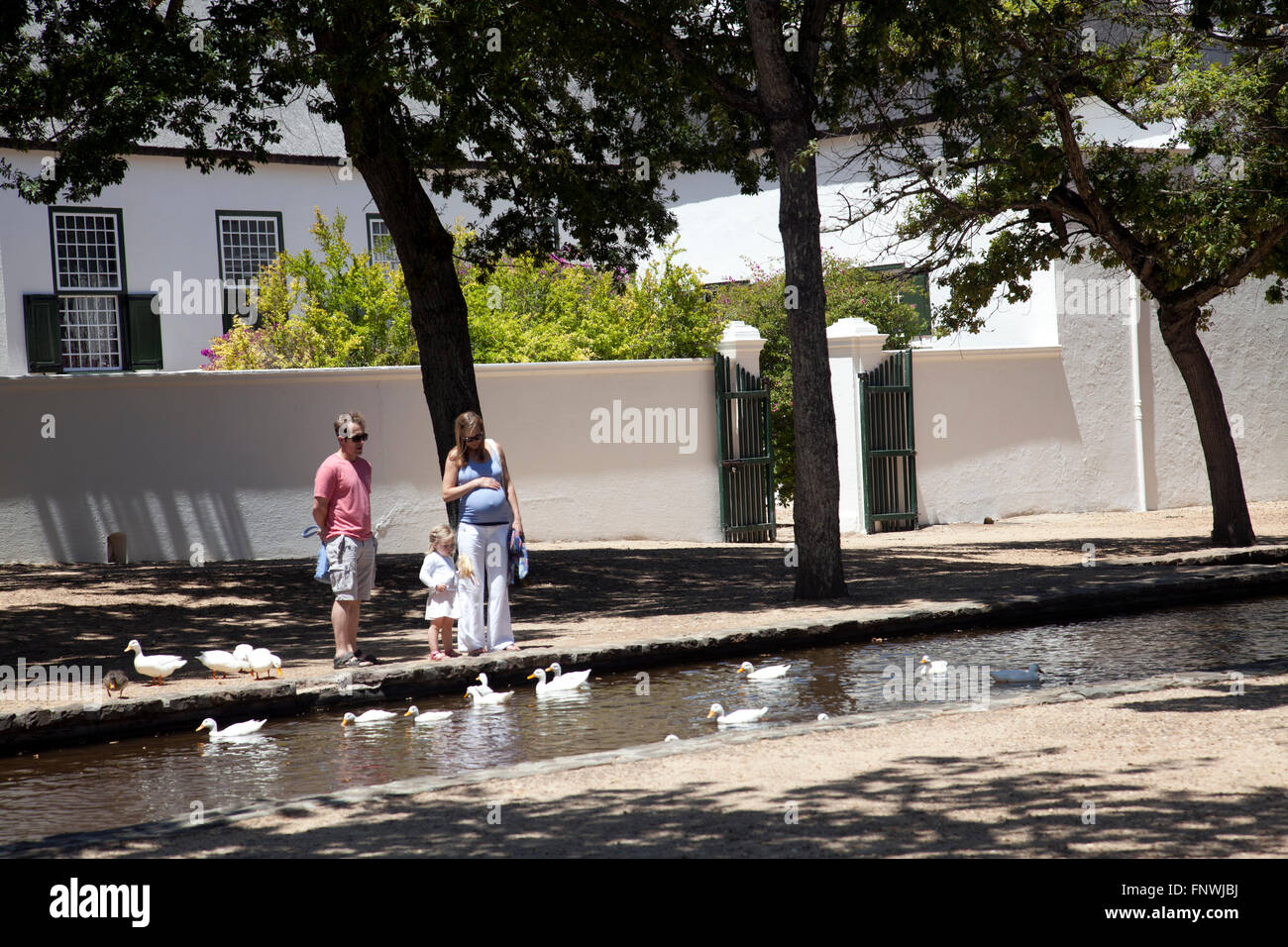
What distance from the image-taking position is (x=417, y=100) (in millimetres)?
11891

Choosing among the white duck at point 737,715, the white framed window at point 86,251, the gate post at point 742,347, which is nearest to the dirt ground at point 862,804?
the white duck at point 737,715

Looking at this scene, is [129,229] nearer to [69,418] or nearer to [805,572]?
[69,418]

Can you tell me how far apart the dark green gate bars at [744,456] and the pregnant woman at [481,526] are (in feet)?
29.2

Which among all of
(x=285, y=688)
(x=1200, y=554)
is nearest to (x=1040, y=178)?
(x=1200, y=554)

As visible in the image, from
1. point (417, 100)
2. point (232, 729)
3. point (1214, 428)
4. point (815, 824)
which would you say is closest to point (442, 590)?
point (232, 729)

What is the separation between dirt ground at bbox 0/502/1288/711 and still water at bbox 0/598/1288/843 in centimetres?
84

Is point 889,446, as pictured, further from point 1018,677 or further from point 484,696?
point 484,696

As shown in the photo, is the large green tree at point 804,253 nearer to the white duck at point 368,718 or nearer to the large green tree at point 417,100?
the large green tree at point 417,100

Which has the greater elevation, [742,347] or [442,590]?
[742,347]

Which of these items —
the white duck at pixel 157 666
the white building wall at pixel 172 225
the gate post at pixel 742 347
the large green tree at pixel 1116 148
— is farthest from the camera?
the white building wall at pixel 172 225

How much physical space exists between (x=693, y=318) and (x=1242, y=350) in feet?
28.1

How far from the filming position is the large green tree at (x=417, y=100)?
10.9 m

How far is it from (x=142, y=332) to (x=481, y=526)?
19249 millimetres

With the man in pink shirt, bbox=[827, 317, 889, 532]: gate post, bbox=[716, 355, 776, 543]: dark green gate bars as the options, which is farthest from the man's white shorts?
bbox=[827, 317, 889, 532]: gate post
